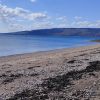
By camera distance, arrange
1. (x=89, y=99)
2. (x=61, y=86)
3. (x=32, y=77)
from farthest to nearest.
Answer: (x=32, y=77)
(x=61, y=86)
(x=89, y=99)

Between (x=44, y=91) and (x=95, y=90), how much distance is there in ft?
7.83

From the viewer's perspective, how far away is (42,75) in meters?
19.2

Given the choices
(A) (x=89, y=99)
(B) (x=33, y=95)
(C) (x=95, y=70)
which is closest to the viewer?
(A) (x=89, y=99)

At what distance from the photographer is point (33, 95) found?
13977mm

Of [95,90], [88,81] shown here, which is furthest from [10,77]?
[95,90]

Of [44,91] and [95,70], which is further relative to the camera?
[95,70]

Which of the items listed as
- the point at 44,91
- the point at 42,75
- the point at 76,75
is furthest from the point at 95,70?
the point at 44,91

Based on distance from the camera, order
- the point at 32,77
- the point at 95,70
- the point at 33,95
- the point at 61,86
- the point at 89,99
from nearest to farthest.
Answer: the point at 89,99, the point at 33,95, the point at 61,86, the point at 32,77, the point at 95,70

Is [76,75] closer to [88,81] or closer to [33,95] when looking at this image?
[88,81]

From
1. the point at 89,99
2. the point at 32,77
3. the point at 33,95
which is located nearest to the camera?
the point at 89,99

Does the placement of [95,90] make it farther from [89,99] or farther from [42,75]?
[42,75]

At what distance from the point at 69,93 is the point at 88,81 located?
2886 mm

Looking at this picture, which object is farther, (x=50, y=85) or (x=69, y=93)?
(x=50, y=85)

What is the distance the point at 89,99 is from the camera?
12953mm
